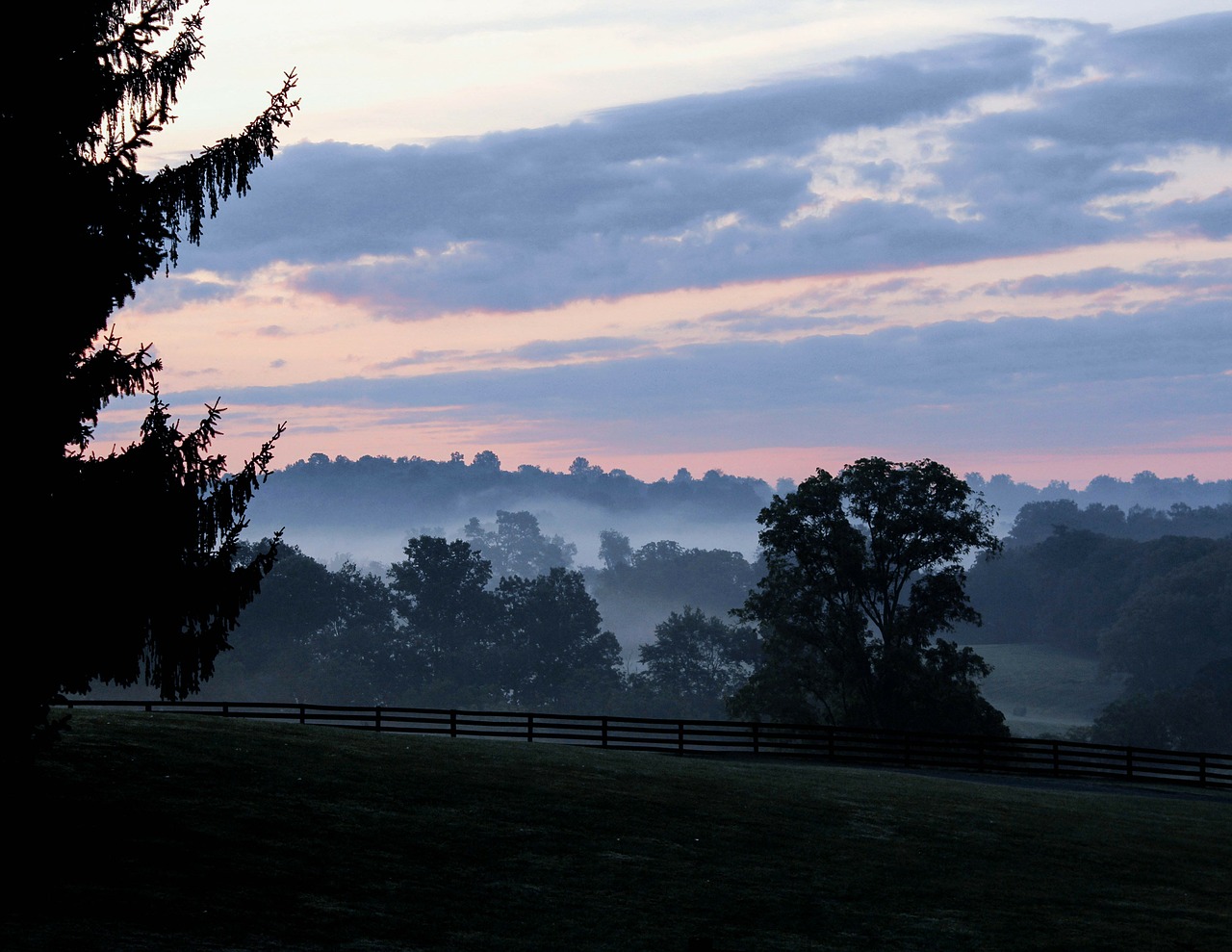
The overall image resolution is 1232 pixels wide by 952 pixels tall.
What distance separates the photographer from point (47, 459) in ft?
50.5

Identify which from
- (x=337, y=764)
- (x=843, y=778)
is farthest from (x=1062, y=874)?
(x=337, y=764)

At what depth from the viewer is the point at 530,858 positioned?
62.3 ft

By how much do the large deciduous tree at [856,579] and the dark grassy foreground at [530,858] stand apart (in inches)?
826

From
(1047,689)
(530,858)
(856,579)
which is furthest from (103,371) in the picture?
(1047,689)

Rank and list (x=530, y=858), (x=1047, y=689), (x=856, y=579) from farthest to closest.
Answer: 1. (x=1047, y=689)
2. (x=856, y=579)
3. (x=530, y=858)

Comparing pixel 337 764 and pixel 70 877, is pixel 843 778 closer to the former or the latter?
pixel 337 764

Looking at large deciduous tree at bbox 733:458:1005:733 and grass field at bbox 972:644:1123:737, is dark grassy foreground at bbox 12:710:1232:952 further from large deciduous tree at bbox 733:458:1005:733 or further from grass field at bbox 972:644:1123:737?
grass field at bbox 972:644:1123:737

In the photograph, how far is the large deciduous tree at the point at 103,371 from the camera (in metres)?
15.3

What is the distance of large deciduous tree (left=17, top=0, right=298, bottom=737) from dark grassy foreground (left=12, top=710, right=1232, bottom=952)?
8.03ft

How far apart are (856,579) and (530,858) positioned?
3265 cm

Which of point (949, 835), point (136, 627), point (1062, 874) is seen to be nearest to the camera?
point (136, 627)

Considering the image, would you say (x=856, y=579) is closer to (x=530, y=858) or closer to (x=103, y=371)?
(x=530, y=858)

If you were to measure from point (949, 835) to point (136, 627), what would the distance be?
15395mm

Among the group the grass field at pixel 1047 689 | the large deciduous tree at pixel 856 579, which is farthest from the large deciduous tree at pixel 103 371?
the grass field at pixel 1047 689
